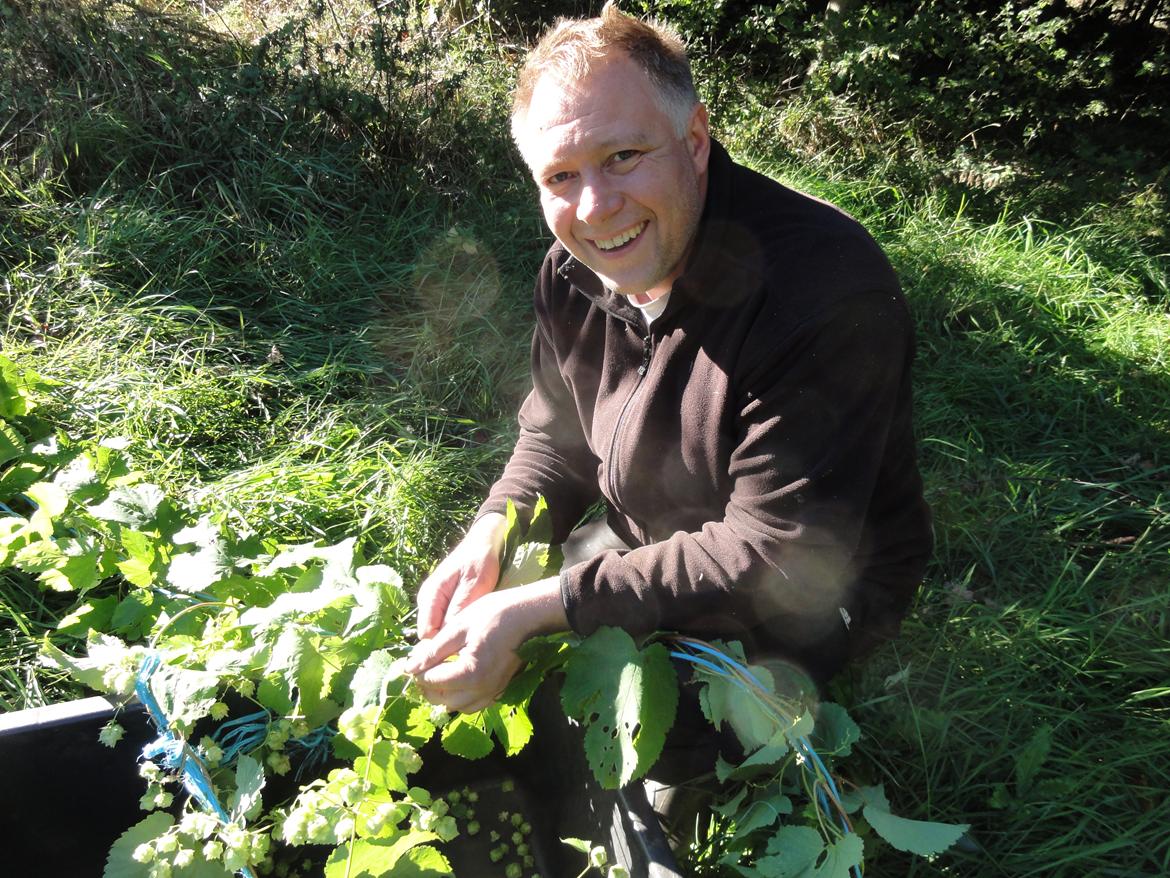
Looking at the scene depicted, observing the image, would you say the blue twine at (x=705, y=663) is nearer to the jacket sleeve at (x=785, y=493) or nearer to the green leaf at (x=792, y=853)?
the jacket sleeve at (x=785, y=493)

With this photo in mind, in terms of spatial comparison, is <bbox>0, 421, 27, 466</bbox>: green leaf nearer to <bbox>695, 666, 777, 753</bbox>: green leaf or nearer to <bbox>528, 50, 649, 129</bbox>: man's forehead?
<bbox>528, 50, 649, 129</bbox>: man's forehead

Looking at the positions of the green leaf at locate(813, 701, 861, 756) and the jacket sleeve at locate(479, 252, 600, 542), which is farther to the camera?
the jacket sleeve at locate(479, 252, 600, 542)

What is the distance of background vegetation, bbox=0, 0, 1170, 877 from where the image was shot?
246 cm

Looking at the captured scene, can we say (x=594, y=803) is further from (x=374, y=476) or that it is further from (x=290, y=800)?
(x=374, y=476)

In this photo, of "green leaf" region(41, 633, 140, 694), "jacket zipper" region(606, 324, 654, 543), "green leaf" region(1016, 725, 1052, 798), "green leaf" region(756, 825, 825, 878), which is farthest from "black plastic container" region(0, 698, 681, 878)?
"green leaf" region(1016, 725, 1052, 798)

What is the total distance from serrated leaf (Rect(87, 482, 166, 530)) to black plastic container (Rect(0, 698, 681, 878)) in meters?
0.45

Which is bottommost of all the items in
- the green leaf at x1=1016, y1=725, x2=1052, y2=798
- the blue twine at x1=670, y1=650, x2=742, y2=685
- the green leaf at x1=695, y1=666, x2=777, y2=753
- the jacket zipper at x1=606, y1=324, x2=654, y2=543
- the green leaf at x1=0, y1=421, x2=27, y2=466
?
the green leaf at x1=1016, y1=725, x2=1052, y2=798

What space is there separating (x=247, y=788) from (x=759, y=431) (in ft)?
3.60

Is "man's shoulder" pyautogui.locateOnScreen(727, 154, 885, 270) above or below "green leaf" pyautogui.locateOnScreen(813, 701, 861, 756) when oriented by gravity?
above

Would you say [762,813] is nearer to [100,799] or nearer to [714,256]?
[714,256]

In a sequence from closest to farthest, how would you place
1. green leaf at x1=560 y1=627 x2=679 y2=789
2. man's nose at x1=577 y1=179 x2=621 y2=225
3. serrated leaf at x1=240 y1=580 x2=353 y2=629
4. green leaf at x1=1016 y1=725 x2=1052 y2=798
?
green leaf at x1=560 y1=627 x2=679 y2=789 → serrated leaf at x1=240 y1=580 x2=353 y2=629 → man's nose at x1=577 y1=179 x2=621 y2=225 → green leaf at x1=1016 y1=725 x2=1052 y2=798

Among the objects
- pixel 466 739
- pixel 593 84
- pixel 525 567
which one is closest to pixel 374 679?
pixel 466 739

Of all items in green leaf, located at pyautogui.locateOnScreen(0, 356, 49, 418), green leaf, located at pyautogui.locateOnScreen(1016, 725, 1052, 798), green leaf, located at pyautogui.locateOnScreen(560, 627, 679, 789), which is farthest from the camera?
green leaf, located at pyautogui.locateOnScreen(0, 356, 49, 418)

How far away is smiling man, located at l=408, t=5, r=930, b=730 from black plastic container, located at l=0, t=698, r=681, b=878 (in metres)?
0.33
